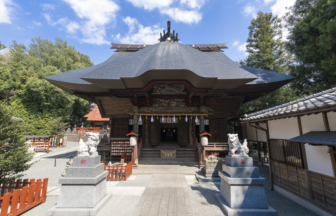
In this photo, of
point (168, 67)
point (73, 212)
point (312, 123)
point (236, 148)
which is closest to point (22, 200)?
point (73, 212)

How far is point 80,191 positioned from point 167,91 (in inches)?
330

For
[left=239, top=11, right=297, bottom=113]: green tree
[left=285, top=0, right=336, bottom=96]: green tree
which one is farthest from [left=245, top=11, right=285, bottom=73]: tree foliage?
[left=285, top=0, right=336, bottom=96]: green tree

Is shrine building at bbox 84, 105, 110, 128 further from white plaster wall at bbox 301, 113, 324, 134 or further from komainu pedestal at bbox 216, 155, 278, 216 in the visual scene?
white plaster wall at bbox 301, 113, 324, 134

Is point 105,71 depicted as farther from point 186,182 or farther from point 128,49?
point 186,182

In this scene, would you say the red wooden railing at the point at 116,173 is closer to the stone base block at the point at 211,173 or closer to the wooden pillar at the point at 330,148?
the stone base block at the point at 211,173

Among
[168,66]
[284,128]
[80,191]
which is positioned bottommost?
[80,191]

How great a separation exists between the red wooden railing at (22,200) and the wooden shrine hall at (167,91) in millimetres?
5551

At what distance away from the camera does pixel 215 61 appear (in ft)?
38.4

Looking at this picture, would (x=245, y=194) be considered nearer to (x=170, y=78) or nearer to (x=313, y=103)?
(x=313, y=103)

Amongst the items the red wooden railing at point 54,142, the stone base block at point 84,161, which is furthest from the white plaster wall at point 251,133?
the red wooden railing at point 54,142

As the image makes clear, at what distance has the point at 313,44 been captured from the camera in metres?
8.65

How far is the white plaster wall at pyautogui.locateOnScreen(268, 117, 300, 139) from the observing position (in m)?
5.49

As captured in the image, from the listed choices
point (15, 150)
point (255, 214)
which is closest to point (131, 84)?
point (15, 150)

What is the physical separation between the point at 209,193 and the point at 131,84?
7.69 metres
